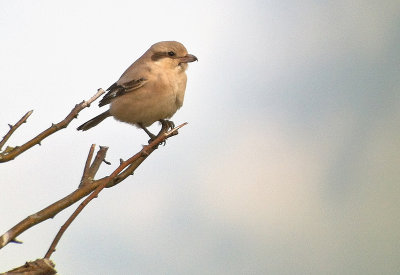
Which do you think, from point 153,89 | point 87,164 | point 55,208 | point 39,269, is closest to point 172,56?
point 153,89

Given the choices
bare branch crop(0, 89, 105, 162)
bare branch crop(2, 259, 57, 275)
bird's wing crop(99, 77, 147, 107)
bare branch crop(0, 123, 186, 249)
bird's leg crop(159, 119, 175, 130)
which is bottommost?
bare branch crop(2, 259, 57, 275)

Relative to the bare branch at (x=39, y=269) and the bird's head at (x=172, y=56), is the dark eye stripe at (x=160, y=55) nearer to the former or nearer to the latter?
the bird's head at (x=172, y=56)

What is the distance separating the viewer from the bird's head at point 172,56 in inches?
230

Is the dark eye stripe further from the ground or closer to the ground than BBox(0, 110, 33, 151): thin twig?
further from the ground

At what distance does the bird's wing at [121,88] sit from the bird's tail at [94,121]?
33 cm

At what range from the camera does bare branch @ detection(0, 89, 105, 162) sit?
2635mm

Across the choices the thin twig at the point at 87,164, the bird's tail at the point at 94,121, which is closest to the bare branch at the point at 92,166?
the thin twig at the point at 87,164

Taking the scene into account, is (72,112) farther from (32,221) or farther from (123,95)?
(123,95)

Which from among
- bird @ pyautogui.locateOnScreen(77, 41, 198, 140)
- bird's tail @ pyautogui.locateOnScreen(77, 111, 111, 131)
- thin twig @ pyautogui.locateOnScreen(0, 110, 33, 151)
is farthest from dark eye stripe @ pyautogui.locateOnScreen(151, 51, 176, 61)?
thin twig @ pyautogui.locateOnScreen(0, 110, 33, 151)

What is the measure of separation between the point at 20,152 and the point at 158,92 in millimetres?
3080

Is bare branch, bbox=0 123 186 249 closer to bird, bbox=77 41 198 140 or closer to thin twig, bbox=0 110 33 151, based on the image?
thin twig, bbox=0 110 33 151

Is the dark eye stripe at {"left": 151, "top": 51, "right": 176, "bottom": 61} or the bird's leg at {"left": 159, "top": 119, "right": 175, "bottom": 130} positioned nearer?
the bird's leg at {"left": 159, "top": 119, "right": 175, "bottom": 130}

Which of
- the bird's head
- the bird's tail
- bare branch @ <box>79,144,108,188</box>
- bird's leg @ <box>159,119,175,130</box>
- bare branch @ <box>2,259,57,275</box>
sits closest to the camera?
bare branch @ <box>2,259,57,275</box>

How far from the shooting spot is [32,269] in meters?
1.98
